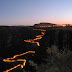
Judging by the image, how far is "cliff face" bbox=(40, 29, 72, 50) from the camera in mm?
19250

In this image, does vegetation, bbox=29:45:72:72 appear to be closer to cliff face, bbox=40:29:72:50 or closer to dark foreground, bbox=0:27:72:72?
dark foreground, bbox=0:27:72:72

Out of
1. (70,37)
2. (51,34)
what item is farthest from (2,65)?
(70,37)

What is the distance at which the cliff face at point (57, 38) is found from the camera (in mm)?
19250

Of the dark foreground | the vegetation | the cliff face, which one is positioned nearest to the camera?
the vegetation

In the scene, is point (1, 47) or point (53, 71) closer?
point (53, 71)

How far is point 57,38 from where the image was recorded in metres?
20.7

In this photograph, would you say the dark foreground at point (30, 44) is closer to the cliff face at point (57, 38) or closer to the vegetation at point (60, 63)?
the cliff face at point (57, 38)

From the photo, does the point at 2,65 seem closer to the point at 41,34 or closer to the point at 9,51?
the point at 9,51

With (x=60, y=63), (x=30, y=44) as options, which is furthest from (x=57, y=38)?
(x=60, y=63)

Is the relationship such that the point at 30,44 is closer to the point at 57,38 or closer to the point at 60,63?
the point at 57,38

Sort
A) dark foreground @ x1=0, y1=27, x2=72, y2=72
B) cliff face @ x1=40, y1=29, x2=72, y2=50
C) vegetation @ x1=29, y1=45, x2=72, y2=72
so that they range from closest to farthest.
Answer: vegetation @ x1=29, y1=45, x2=72, y2=72 < dark foreground @ x1=0, y1=27, x2=72, y2=72 < cliff face @ x1=40, y1=29, x2=72, y2=50

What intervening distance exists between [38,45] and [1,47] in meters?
6.71

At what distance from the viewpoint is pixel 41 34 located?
74.9 ft

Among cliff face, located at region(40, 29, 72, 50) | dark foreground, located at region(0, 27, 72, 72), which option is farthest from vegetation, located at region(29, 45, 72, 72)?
cliff face, located at region(40, 29, 72, 50)
